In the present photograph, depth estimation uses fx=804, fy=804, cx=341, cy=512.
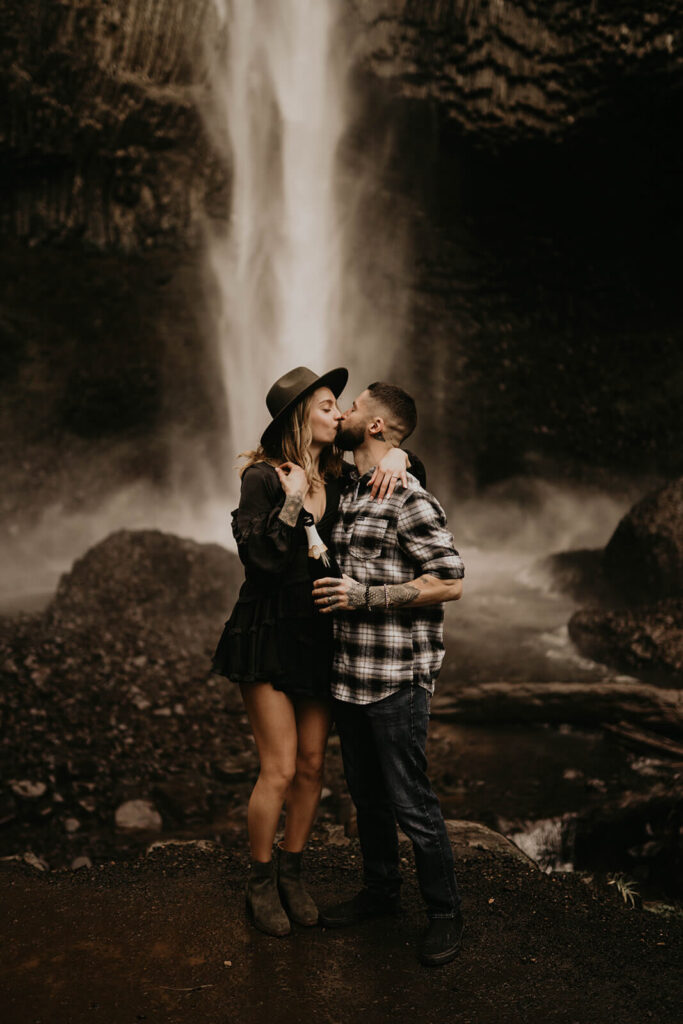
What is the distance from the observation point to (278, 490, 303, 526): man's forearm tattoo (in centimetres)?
323

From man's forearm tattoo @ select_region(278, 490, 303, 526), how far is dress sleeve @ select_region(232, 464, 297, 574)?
2cm

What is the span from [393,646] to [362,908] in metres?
1.24

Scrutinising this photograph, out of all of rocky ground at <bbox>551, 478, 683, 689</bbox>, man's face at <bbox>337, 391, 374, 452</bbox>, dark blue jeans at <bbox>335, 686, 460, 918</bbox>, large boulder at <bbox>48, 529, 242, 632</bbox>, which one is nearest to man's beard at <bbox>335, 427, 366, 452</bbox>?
man's face at <bbox>337, 391, 374, 452</bbox>

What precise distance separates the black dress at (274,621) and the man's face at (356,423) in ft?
1.17

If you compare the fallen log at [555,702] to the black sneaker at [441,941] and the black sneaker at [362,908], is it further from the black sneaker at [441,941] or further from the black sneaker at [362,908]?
the black sneaker at [441,941]

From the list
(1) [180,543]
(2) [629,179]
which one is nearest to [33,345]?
(1) [180,543]

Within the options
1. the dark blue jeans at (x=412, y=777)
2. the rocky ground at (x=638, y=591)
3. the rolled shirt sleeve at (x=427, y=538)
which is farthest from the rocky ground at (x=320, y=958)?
the rocky ground at (x=638, y=591)

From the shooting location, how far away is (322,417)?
350 centimetres

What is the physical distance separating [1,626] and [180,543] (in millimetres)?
2429

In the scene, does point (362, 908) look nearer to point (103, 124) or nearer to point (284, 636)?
point (284, 636)

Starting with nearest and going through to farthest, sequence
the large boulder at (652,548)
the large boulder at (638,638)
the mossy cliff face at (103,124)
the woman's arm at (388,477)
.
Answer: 1. the woman's arm at (388,477)
2. the large boulder at (638,638)
3. the large boulder at (652,548)
4. the mossy cliff face at (103,124)

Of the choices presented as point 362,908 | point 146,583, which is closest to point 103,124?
point 146,583

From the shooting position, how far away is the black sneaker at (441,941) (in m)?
3.23

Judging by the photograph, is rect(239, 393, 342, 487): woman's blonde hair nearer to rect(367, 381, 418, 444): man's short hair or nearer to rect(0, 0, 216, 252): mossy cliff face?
rect(367, 381, 418, 444): man's short hair
